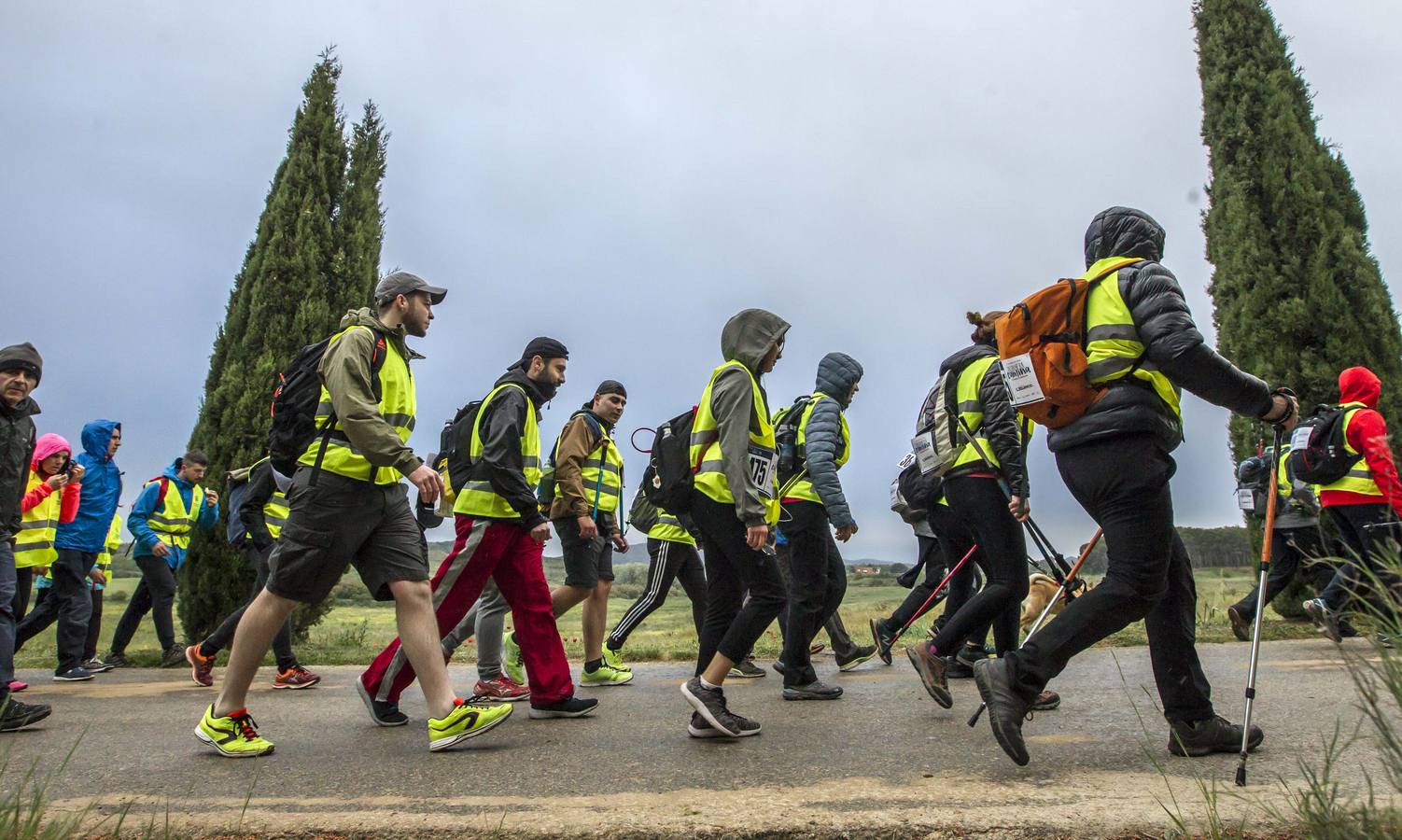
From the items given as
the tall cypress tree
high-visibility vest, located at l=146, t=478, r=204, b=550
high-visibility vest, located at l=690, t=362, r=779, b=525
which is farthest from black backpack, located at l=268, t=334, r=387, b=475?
the tall cypress tree

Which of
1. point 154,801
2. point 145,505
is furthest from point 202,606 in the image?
point 154,801

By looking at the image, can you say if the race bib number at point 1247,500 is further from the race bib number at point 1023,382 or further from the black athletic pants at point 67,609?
the black athletic pants at point 67,609

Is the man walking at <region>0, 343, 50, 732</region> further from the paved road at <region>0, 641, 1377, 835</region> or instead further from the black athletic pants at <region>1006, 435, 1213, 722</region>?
the black athletic pants at <region>1006, 435, 1213, 722</region>

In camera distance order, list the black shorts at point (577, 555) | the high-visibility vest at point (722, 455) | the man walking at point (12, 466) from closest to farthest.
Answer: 1. the high-visibility vest at point (722, 455)
2. the man walking at point (12, 466)
3. the black shorts at point (577, 555)

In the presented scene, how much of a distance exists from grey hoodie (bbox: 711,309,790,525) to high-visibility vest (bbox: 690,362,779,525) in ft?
0.12

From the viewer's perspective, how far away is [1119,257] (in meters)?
3.97

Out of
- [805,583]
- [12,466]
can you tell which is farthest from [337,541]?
[805,583]

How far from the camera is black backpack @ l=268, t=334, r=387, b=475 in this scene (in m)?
4.42

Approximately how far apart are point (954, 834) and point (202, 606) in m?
9.14

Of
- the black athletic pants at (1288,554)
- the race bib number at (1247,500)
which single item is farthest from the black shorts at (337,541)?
the race bib number at (1247,500)

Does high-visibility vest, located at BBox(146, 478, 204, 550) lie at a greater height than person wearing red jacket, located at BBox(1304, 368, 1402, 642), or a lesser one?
lesser

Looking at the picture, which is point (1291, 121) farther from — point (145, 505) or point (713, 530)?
point (145, 505)

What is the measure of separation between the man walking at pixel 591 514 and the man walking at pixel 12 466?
10.0 feet

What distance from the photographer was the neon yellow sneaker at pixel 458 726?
4203 millimetres
